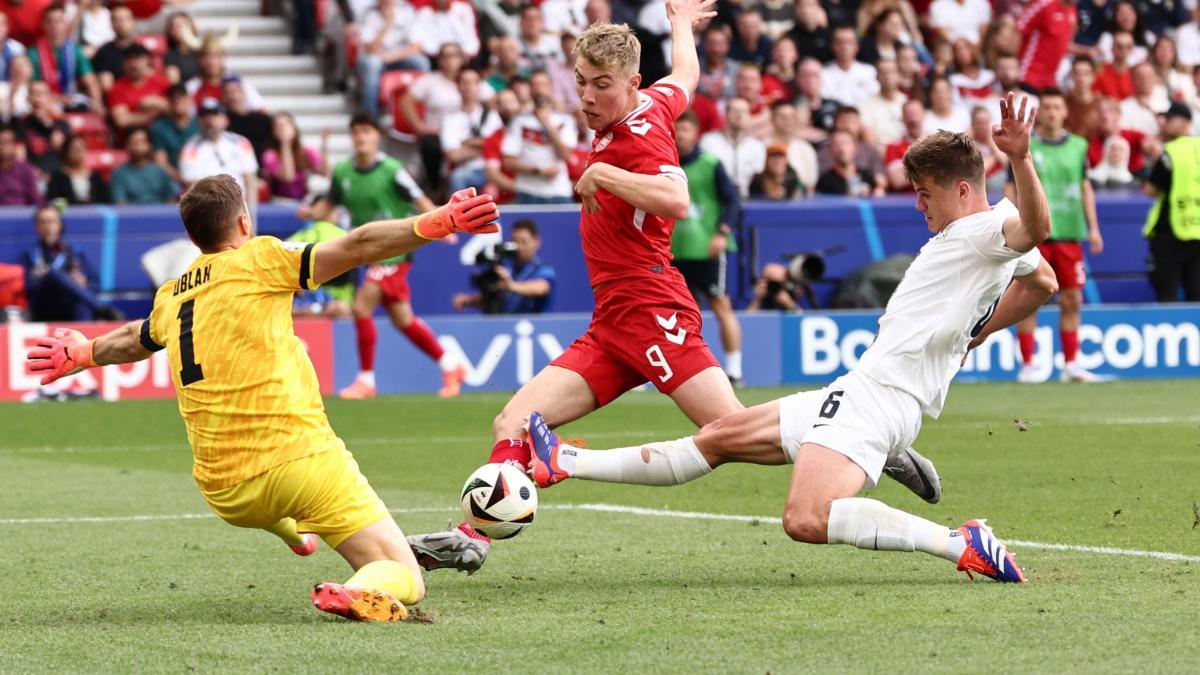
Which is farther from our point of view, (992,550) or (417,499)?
(417,499)

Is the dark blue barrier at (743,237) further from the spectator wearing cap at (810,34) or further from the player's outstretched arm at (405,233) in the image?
the player's outstretched arm at (405,233)

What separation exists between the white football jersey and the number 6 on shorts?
96cm

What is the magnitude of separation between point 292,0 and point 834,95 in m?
6.62

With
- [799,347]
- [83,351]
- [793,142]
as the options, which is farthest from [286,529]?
[793,142]

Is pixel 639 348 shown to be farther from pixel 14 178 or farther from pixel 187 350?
pixel 14 178

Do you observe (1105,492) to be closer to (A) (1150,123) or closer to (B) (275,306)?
(B) (275,306)

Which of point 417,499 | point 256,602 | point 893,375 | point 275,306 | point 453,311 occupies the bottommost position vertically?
point 453,311

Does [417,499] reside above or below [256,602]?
below

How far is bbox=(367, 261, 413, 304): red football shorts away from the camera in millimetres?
16234

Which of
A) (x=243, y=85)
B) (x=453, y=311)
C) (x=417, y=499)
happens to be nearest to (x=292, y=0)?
(x=243, y=85)

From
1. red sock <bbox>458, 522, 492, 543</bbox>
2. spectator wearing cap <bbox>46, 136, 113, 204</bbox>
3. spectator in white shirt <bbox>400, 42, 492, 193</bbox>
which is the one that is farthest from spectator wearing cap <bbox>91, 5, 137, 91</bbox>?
red sock <bbox>458, 522, 492, 543</bbox>

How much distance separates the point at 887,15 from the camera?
2336 cm

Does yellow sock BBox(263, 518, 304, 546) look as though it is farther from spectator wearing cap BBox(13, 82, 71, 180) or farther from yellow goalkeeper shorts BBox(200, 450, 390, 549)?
spectator wearing cap BBox(13, 82, 71, 180)

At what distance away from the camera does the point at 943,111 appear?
70.7 feet
